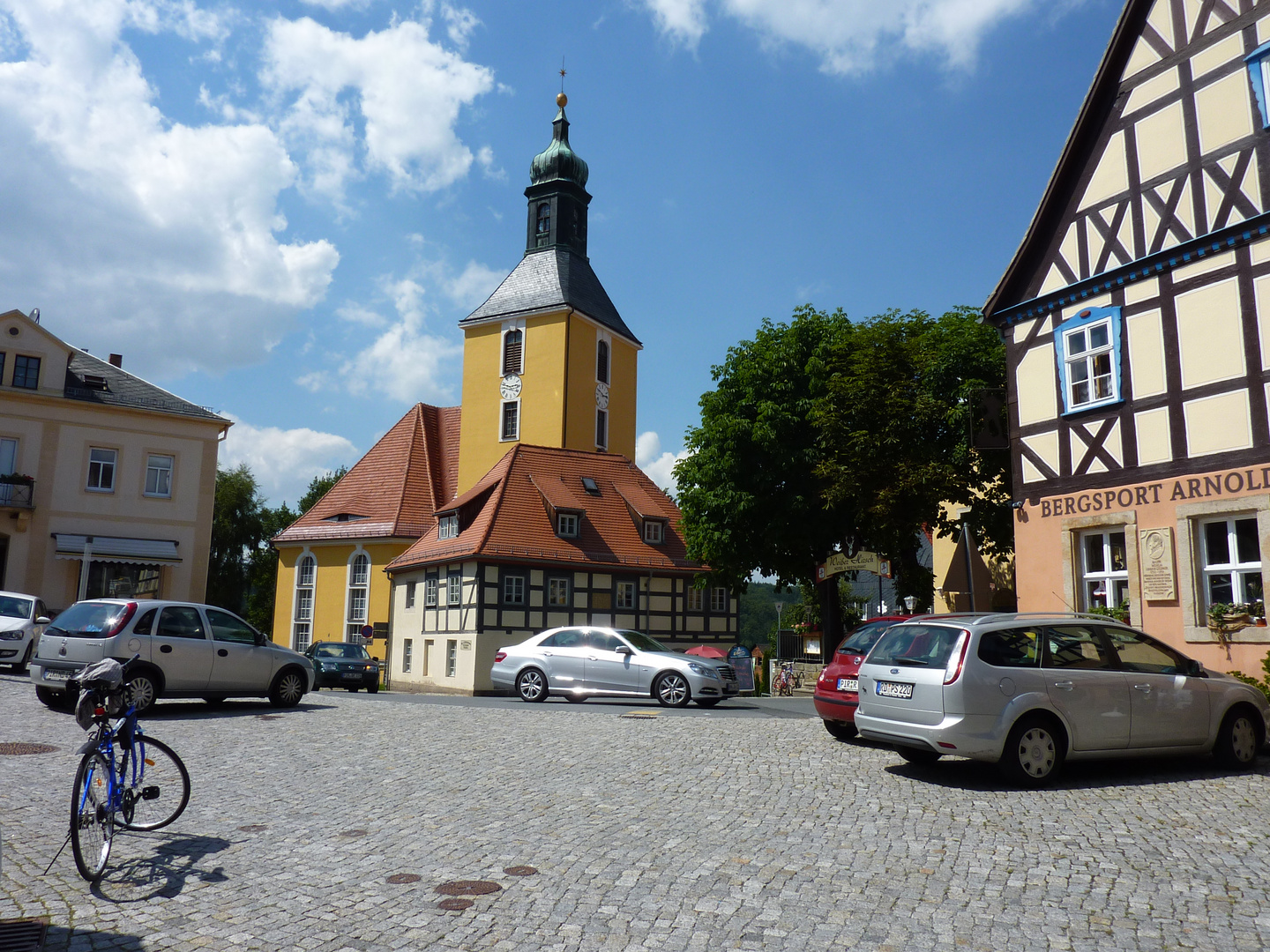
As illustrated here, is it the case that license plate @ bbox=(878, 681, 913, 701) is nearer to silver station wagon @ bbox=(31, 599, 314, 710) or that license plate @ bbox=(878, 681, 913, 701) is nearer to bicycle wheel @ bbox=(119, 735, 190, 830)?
bicycle wheel @ bbox=(119, 735, 190, 830)

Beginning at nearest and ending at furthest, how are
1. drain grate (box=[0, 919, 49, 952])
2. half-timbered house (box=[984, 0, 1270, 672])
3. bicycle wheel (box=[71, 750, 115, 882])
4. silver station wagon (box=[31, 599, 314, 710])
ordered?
drain grate (box=[0, 919, 49, 952]) → bicycle wheel (box=[71, 750, 115, 882]) → half-timbered house (box=[984, 0, 1270, 672]) → silver station wagon (box=[31, 599, 314, 710])

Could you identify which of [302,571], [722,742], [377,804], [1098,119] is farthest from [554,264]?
[377,804]

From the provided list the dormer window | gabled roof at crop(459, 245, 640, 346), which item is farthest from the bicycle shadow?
the dormer window

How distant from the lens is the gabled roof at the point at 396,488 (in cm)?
4922

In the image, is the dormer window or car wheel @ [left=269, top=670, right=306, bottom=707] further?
the dormer window

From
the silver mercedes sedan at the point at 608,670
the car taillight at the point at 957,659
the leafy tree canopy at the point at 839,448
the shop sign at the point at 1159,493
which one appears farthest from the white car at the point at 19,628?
the shop sign at the point at 1159,493

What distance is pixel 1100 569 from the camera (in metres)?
16.6

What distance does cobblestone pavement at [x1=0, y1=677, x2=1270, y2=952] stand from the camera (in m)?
5.38

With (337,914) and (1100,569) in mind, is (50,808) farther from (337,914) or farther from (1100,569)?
(1100,569)

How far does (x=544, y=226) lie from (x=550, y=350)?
29.3 feet

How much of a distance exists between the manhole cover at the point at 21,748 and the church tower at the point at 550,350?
3973cm

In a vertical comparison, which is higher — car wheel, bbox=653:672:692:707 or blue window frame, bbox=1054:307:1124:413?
blue window frame, bbox=1054:307:1124:413

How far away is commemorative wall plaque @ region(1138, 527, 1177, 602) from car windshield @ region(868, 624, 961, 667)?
20.4 feet

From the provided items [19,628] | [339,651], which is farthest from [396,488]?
[19,628]
